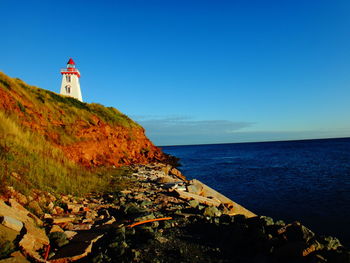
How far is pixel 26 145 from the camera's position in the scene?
8984 millimetres

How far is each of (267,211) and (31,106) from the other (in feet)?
54.9

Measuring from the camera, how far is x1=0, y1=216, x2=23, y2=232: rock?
155 inches

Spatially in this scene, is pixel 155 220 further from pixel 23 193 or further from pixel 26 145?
pixel 26 145

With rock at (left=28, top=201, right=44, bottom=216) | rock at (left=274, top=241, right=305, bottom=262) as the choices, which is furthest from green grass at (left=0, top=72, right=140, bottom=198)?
rock at (left=274, top=241, right=305, bottom=262)

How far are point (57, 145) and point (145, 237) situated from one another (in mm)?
10780

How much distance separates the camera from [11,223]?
398 centimetres

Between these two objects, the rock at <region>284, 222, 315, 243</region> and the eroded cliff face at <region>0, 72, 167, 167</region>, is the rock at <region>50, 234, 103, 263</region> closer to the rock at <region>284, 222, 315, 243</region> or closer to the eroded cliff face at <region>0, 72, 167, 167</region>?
the rock at <region>284, 222, 315, 243</region>

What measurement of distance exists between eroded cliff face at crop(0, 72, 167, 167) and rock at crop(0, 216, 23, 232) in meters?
8.90

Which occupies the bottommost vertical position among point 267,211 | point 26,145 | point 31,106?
point 267,211

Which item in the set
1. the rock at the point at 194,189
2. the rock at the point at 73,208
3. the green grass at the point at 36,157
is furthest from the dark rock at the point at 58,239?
the rock at the point at 194,189

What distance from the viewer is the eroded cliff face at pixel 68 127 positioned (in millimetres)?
12530

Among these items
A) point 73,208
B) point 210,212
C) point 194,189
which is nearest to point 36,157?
point 73,208

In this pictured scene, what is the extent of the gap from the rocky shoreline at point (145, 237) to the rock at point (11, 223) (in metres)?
0.01

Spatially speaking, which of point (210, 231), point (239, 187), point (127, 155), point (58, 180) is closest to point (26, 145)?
point (58, 180)
